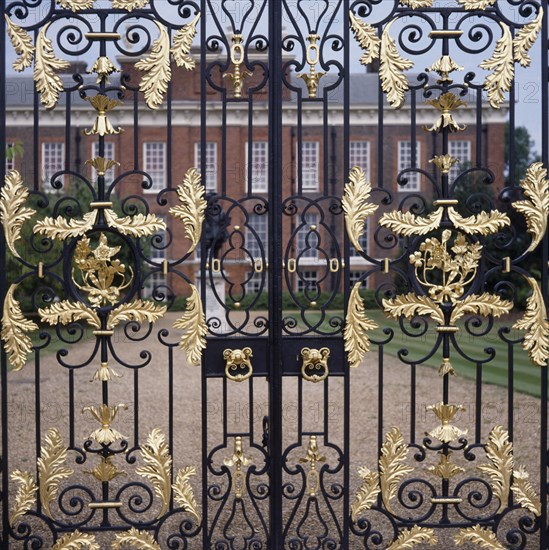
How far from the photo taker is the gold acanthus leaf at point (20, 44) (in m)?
4.00

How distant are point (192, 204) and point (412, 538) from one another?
2.37 metres

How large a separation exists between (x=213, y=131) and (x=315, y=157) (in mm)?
3866

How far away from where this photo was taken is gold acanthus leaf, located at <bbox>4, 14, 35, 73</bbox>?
400cm

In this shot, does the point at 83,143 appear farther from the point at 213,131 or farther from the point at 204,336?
the point at 204,336

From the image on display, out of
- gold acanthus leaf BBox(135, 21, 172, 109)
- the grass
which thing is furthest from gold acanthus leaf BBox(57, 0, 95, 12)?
the grass

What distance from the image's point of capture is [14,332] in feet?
13.0

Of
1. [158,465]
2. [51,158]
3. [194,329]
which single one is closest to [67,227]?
[194,329]

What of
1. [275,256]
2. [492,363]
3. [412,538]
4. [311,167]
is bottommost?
[492,363]

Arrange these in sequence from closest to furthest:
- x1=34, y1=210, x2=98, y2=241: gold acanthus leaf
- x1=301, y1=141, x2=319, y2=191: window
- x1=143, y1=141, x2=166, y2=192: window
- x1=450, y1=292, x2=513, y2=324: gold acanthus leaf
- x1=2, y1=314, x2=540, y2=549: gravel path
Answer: x1=34, y1=210, x2=98, y2=241: gold acanthus leaf < x1=450, y1=292, x2=513, y2=324: gold acanthus leaf < x1=2, y1=314, x2=540, y2=549: gravel path < x1=301, y1=141, x2=319, y2=191: window < x1=143, y1=141, x2=166, y2=192: window

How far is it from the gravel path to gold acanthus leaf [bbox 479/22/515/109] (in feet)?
10.5

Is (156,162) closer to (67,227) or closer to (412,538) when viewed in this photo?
(67,227)

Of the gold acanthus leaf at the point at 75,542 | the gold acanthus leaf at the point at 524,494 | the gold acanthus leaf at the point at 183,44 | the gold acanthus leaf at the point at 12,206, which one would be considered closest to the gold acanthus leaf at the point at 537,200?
the gold acanthus leaf at the point at 524,494

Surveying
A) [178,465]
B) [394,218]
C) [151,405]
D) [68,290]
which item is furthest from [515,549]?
[151,405]

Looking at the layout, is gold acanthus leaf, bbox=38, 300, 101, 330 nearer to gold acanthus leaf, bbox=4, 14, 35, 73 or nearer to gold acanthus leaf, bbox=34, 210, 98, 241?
gold acanthus leaf, bbox=34, 210, 98, 241
